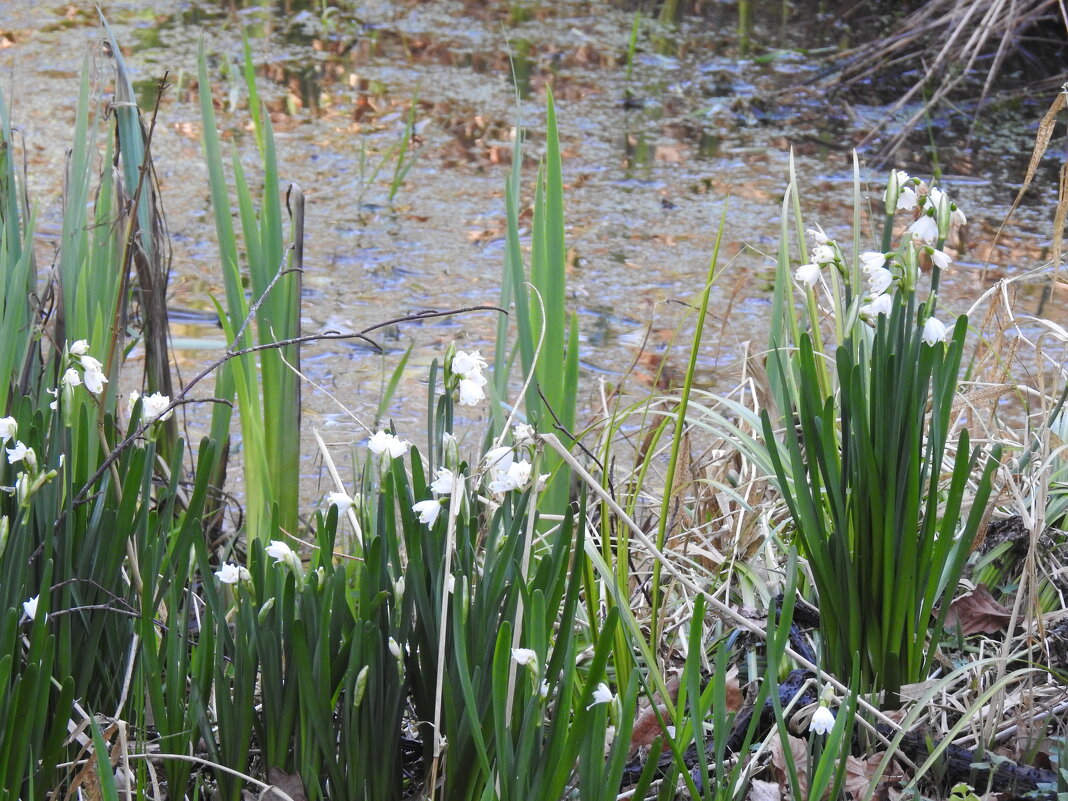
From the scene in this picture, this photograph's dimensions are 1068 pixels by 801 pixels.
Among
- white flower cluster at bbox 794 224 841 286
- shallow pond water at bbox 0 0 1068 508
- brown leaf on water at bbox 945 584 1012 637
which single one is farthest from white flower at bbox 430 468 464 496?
shallow pond water at bbox 0 0 1068 508

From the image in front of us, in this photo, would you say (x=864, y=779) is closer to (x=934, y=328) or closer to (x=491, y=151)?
(x=934, y=328)

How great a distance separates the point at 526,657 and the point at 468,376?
0.26m

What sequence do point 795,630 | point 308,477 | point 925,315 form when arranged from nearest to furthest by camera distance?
point 925,315 → point 795,630 → point 308,477

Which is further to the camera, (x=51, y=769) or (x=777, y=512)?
(x=777, y=512)

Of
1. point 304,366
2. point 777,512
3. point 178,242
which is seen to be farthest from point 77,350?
point 178,242

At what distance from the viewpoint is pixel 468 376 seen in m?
1.01

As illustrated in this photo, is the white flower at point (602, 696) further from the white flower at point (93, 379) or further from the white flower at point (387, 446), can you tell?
the white flower at point (93, 379)

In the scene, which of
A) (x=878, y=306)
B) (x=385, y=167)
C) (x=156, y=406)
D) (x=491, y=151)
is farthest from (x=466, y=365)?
(x=491, y=151)

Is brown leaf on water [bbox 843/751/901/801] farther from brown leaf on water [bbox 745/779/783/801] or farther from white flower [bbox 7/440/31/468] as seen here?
white flower [bbox 7/440/31/468]

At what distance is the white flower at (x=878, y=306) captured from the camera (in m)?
1.14

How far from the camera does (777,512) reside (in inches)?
68.2

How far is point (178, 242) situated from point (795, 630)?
101 inches

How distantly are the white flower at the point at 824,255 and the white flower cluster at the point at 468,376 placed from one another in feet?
1.25

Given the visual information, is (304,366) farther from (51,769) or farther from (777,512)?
(51,769)
